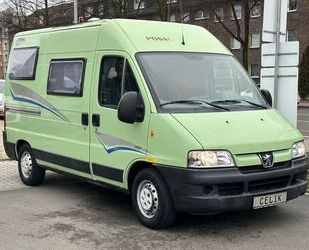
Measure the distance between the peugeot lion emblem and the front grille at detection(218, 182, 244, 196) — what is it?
374mm

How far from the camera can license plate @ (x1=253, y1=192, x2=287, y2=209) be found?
18.6ft

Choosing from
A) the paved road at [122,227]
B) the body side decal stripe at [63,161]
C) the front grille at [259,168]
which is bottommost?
the paved road at [122,227]

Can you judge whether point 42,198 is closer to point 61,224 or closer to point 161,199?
point 61,224

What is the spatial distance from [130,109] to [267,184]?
1.73 meters

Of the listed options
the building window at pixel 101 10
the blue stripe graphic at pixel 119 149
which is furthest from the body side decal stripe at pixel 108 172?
the building window at pixel 101 10

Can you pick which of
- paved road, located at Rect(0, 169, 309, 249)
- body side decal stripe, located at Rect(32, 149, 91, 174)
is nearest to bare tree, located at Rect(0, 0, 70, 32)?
body side decal stripe, located at Rect(32, 149, 91, 174)

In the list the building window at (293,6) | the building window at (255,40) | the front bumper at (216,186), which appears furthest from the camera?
the building window at (255,40)

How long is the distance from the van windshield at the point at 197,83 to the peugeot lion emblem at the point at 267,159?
722 millimetres

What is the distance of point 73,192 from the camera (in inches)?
323

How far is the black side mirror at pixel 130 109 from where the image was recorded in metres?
5.89

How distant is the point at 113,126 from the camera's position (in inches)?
256

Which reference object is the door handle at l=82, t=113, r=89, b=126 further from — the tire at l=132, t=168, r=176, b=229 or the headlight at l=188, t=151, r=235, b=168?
the headlight at l=188, t=151, r=235, b=168

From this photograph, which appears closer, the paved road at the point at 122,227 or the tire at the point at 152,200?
the paved road at the point at 122,227

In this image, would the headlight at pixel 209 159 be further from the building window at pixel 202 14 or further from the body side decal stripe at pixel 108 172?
the building window at pixel 202 14
